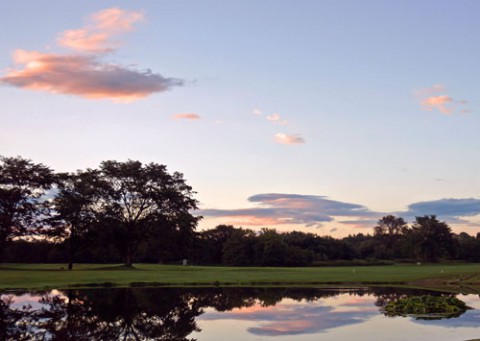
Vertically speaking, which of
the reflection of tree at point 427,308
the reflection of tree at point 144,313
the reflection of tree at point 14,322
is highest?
the reflection of tree at point 427,308

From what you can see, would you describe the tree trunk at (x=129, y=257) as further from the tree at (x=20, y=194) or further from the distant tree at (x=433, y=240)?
the distant tree at (x=433, y=240)

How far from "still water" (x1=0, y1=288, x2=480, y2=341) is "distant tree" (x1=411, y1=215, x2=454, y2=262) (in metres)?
108

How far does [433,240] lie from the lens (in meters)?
146

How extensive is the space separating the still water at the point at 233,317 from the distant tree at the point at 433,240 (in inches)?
4254

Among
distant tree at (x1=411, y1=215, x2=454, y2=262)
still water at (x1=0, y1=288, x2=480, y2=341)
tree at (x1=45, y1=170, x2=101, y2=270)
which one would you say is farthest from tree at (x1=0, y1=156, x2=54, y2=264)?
distant tree at (x1=411, y1=215, x2=454, y2=262)

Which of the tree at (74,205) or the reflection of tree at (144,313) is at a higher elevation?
the tree at (74,205)

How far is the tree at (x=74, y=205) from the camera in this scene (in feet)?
295

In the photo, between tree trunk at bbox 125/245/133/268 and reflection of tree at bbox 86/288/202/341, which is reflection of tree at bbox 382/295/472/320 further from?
tree trunk at bbox 125/245/133/268

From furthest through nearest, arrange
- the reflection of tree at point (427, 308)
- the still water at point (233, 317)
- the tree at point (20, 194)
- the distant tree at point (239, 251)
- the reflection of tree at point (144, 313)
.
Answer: the distant tree at point (239, 251) → the tree at point (20, 194) → the reflection of tree at point (427, 308) → the reflection of tree at point (144, 313) → the still water at point (233, 317)

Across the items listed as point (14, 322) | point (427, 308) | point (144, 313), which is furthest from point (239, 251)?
point (14, 322)

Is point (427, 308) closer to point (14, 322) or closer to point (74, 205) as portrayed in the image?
point (14, 322)

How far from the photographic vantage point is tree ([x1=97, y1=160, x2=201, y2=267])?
9119cm

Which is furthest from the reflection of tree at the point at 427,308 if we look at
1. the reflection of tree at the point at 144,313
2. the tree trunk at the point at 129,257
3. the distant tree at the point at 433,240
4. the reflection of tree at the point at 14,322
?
the distant tree at the point at 433,240

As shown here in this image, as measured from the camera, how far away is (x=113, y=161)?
9450 centimetres
